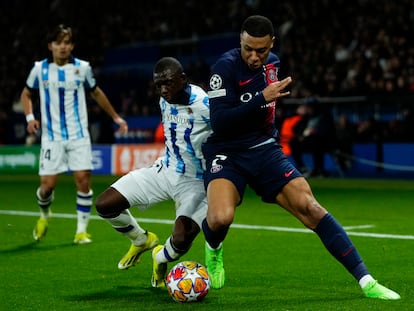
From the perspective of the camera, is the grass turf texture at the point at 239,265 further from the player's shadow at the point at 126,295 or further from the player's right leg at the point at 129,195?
the player's right leg at the point at 129,195

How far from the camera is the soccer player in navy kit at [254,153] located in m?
6.18

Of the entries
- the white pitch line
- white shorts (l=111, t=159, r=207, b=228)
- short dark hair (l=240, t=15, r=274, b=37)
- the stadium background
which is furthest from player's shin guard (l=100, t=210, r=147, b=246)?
the stadium background

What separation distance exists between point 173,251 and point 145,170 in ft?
2.73

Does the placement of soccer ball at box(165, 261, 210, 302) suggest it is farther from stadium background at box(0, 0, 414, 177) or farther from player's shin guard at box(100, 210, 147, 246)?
stadium background at box(0, 0, 414, 177)

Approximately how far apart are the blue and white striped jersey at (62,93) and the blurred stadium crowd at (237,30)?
1125 cm

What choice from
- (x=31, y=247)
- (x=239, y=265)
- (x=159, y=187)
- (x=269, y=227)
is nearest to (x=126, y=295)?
(x=159, y=187)

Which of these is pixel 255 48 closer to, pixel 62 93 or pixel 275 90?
pixel 275 90

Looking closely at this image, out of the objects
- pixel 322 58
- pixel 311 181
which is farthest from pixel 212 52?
pixel 311 181

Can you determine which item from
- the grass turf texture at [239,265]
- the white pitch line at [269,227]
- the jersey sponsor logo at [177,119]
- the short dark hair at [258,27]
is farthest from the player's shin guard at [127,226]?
the white pitch line at [269,227]

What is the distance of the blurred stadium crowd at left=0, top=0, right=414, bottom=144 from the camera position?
21484mm

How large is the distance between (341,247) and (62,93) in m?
4.91

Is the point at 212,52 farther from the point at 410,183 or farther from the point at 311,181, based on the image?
the point at 410,183

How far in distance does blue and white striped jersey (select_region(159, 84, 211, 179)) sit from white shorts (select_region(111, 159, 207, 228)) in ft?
0.25

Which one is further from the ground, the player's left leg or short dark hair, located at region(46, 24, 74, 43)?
short dark hair, located at region(46, 24, 74, 43)
